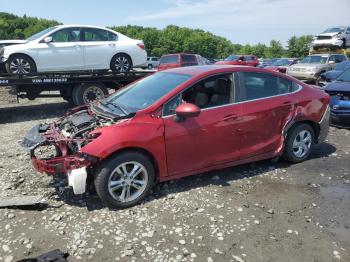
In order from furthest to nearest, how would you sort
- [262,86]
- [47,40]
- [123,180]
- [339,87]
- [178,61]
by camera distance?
[178,61]
[47,40]
[339,87]
[262,86]
[123,180]

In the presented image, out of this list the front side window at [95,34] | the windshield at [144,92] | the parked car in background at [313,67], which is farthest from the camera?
the parked car in background at [313,67]

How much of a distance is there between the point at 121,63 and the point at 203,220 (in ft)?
25.5

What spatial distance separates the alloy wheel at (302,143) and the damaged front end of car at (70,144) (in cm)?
306

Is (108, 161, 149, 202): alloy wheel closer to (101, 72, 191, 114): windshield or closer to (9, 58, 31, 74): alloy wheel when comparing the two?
(101, 72, 191, 114): windshield

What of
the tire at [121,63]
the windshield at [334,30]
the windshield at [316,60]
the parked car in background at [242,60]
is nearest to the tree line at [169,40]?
the parked car in background at [242,60]

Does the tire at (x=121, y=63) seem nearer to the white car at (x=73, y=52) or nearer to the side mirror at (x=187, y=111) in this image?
the white car at (x=73, y=52)

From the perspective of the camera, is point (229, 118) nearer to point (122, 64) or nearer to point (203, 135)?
point (203, 135)

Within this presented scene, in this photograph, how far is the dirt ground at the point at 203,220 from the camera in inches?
146

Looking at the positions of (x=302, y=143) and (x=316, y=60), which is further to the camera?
(x=316, y=60)

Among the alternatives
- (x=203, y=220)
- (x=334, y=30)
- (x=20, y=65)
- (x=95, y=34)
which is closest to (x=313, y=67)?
(x=334, y=30)

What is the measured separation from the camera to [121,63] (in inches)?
441

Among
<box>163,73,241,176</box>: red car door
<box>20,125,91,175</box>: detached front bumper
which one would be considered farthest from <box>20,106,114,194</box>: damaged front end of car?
<box>163,73,241,176</box>: red car door

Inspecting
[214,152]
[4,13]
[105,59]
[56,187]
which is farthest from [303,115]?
[4,13]

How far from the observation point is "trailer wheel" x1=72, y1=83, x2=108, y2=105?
403 inches
